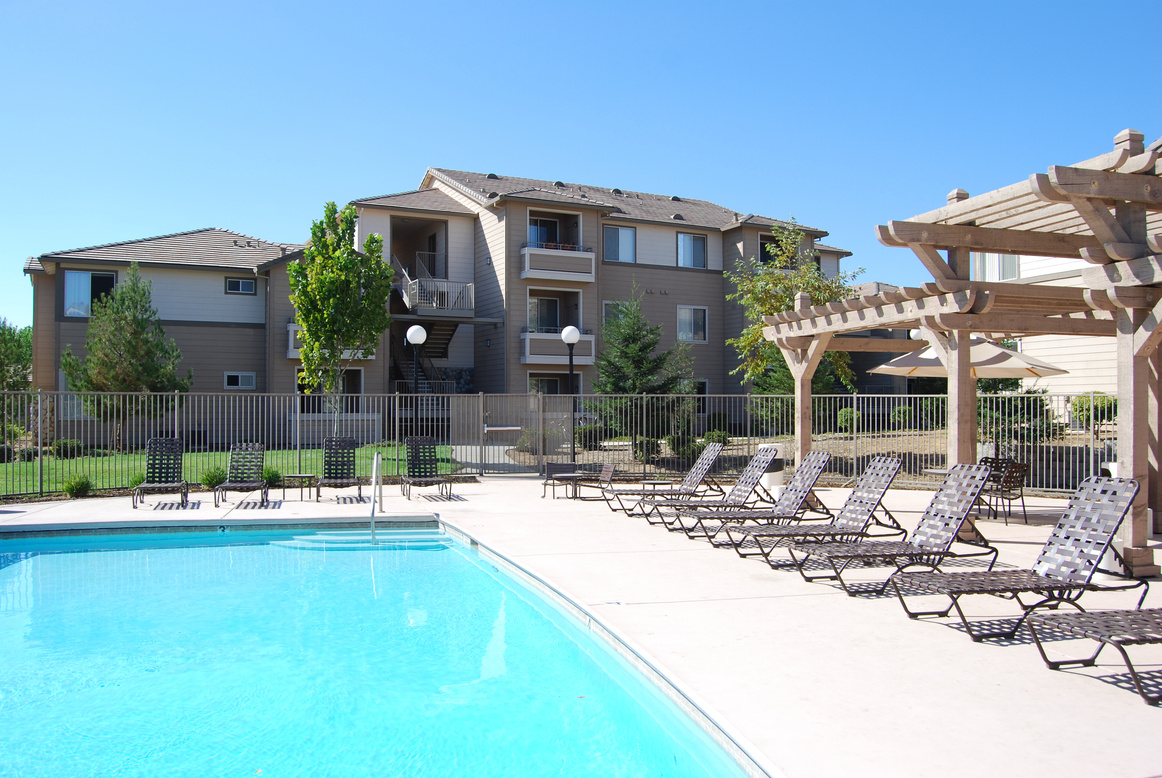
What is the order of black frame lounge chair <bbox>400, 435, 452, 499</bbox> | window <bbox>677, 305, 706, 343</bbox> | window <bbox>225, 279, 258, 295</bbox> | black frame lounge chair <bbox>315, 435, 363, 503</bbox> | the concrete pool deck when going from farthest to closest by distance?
window <bbox>677, 305, 706, 343</bbox> → window <bbox>225, 279, 258, 295</bbox> → black frame lounge chair <bbox>400, 435, 452, 499</bbox> → black frame lounge chair <bbox>315, 435, 363, 503</bbox> → the concrete pool deck

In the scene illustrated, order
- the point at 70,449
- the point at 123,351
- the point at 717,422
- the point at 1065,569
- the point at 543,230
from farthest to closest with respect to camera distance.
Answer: the point at 543,230 < the point at 123,351 < the point at 717,422 < the point at 70,449 < the point at 1065,569

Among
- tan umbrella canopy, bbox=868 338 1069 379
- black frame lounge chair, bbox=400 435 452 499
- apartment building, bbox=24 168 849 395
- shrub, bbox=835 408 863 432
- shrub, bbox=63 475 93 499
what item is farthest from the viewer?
apartment building, bbox=24 168 849 395

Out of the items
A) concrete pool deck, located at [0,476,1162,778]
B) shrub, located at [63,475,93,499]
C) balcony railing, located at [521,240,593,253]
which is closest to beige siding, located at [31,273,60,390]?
shrub, located at [63,475,93,499]

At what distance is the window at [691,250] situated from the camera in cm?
3145

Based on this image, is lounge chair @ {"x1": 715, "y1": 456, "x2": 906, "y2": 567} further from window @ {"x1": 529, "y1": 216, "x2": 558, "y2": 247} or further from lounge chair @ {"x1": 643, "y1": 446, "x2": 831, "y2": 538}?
window @ {"x1": 529, "y1": 216, "x2": 558, "y2": 247}

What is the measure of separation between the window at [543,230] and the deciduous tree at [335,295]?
836cm

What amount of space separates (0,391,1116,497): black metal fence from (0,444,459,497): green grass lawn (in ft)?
0.21

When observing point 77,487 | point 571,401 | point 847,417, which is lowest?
point 77,487

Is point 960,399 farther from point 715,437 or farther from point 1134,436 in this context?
point 715,437

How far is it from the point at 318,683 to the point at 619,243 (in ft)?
84.6

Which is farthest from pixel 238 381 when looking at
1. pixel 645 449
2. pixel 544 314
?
pixel 645 449

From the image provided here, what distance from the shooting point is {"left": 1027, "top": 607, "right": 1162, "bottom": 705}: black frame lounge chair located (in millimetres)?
4402

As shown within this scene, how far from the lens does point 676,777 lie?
441 cm

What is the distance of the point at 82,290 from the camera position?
2534cm
